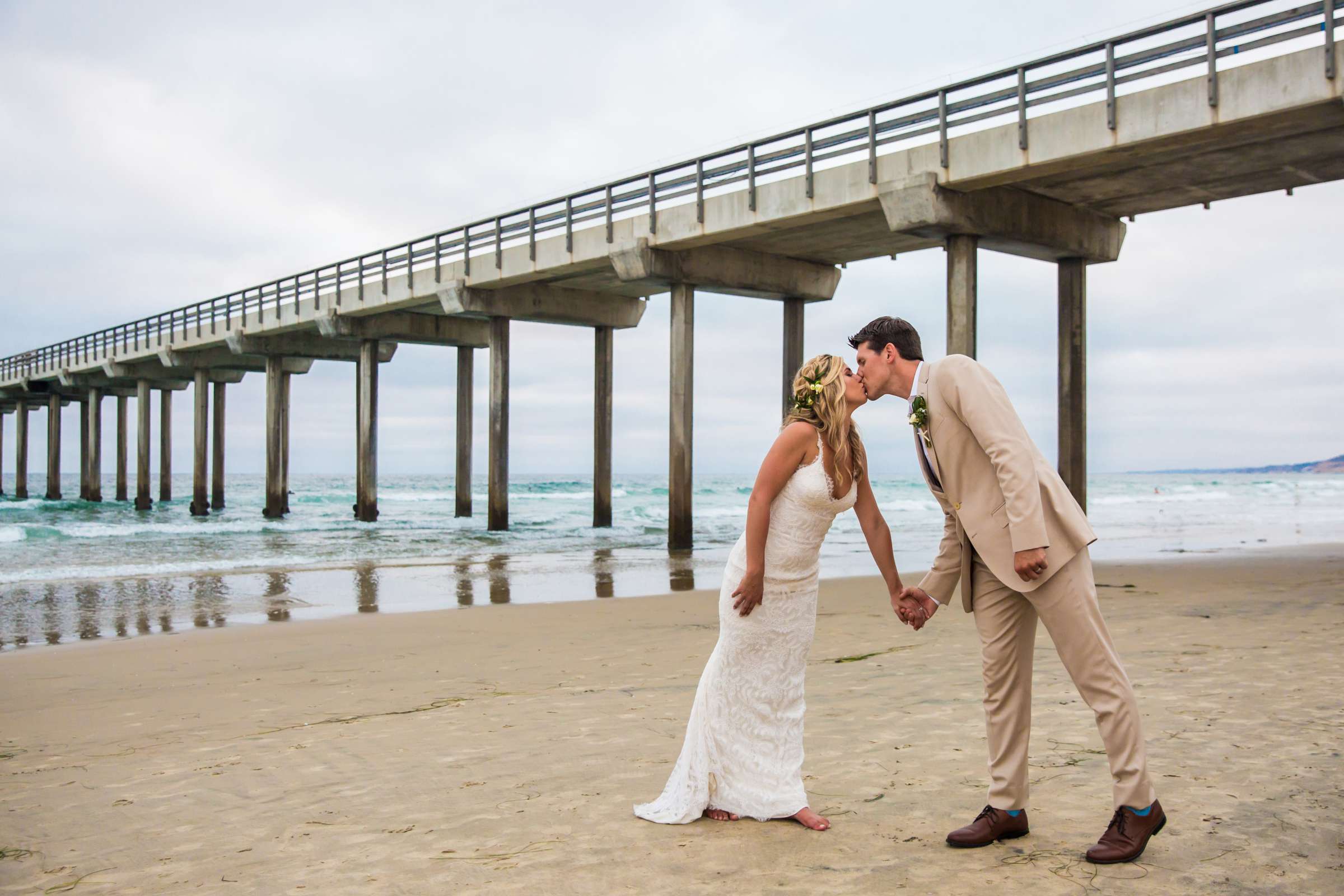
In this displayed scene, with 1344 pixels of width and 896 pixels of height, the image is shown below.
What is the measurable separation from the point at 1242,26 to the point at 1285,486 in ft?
212

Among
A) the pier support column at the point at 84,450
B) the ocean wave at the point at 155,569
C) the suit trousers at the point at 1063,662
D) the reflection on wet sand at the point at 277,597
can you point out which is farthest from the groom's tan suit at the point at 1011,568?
the pier support column at the point at 84,450

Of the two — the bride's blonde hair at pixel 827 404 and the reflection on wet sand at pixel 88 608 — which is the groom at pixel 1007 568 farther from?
the reflection on wet sand at pixel 88 608

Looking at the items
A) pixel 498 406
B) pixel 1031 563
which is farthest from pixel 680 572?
pixel 1031 563

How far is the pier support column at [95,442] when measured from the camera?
44972 mm

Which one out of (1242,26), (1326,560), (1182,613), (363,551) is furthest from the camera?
(363,551)

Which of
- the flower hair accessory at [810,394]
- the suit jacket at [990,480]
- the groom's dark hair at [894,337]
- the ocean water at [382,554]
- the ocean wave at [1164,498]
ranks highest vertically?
the groom's dark hair at [894,337]

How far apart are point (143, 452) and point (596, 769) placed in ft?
129

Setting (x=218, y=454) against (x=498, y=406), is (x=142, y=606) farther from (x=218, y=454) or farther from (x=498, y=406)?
(x=218, y=454)

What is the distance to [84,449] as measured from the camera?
4781 cm

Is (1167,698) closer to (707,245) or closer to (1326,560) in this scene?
(1326,560)

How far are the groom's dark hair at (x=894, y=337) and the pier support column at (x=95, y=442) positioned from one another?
157 feet

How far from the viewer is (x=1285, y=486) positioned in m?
66.1

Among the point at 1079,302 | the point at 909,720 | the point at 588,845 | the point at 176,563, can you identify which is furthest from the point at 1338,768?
the point at 176,563

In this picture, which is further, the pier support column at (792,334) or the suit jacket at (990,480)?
the pier support column at (792,334)
